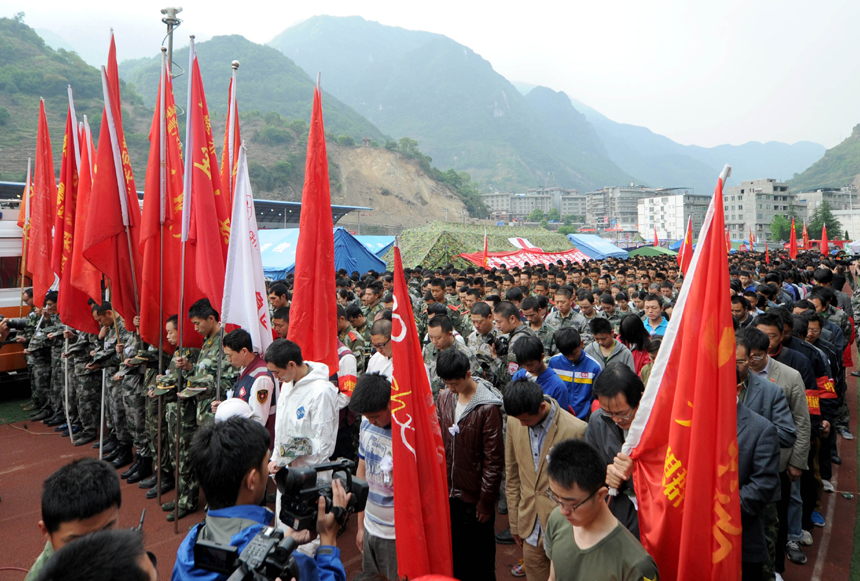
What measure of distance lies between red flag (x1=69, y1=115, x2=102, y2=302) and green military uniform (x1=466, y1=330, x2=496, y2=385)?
4036mm

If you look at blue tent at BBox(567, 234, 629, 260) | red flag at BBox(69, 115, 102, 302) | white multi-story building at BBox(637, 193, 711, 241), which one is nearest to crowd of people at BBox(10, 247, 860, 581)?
red flag at BBox(69, 115, 102, 302)

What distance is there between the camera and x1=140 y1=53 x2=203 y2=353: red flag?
5176 millimetres

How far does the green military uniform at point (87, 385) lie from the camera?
269 inches

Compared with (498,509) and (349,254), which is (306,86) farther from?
(498,509)

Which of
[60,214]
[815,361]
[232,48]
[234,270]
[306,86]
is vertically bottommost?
[815,361]

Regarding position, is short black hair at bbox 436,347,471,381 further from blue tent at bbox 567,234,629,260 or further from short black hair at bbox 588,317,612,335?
blue tent at bbox 567,234,629,260

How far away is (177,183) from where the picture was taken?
17.6 feet

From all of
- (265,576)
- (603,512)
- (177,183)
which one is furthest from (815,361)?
(177,183)

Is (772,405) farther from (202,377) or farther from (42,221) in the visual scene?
(42,221)

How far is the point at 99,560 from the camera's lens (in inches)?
58.3

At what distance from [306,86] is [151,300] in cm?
12548

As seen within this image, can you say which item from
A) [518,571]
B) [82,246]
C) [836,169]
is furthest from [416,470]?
[836,169]

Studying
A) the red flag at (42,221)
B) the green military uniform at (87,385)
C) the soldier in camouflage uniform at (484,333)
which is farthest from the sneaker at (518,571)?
the red flag at (42,221)

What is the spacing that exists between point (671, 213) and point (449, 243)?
88983 millimetres
